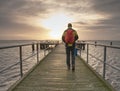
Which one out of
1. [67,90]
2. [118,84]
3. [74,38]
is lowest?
[118,84]

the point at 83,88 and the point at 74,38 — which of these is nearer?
the point at 83,88

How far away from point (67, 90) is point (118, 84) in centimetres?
1213

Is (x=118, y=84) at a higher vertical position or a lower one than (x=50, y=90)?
lower

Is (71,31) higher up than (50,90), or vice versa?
(71,31)

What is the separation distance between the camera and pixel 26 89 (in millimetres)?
5258

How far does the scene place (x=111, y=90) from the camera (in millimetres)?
5062

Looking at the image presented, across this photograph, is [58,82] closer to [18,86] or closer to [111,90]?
[18,86]

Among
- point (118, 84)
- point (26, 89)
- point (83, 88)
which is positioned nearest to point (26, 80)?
point (26, 89)

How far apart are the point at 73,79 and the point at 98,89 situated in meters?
1.43

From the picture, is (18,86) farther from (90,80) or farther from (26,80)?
(90,80)

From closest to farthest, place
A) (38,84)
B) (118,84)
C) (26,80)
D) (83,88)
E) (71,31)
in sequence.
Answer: (83,88), (38,84), (26,80), (71,31), (118,84)

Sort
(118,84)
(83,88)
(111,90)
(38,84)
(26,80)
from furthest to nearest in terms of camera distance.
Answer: (118,84) < (26,80) < (38,84) < (83,88) < (111,90)

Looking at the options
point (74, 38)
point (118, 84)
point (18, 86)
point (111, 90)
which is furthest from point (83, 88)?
point (118, 84)

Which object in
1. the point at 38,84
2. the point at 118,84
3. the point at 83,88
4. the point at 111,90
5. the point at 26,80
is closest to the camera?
the point at 111,90
